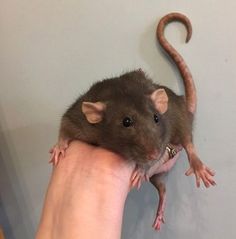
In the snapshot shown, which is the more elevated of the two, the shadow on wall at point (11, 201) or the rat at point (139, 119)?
the rat at point (139, 119)

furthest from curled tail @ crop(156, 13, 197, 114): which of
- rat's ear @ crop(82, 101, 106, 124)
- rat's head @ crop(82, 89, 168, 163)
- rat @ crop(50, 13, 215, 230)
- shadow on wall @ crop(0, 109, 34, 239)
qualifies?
shadow on wall @ crop(0, 109, 34, 239)

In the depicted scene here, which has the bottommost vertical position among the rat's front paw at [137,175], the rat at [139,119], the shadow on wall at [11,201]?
the shadow on wall at [11,201]

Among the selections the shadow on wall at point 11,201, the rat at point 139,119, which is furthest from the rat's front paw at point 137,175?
the shadow on wall at point 11,201

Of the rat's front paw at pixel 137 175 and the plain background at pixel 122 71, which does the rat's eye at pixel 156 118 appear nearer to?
the rat's front paw at pixel 137 175

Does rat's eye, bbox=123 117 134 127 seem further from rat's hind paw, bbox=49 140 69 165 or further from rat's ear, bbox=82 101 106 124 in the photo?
rat's hind paw, bbox=49 140 69 165

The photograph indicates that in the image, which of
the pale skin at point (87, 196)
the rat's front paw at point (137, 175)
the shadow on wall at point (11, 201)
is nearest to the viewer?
the pale skin at point (87, 196)

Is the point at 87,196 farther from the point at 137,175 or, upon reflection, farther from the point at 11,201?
the point at 11,201

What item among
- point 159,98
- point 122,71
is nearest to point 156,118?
point 159,98

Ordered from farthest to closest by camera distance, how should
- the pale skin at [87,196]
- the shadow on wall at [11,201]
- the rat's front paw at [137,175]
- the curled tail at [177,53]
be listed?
the shadow on wall at [11,201]
the curled tail at [177,53]
the rat's front paw at [137,175]
the pale skin at [87,196]
